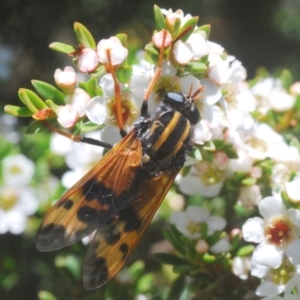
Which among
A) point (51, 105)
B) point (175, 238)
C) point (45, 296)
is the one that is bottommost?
point (45, 296)

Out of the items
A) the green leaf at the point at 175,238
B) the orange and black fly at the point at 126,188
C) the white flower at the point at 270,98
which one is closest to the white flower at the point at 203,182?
the green leaf at the point at 175,238

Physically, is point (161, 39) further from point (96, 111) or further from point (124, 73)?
point (96, 111)

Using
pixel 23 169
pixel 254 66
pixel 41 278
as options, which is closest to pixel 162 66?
pixel 23 169

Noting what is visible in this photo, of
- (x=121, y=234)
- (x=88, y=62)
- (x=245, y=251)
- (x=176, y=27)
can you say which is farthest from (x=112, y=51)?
(x=245, y=251)

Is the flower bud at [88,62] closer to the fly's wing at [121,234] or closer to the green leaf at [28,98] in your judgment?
the green leaf at [28,98]

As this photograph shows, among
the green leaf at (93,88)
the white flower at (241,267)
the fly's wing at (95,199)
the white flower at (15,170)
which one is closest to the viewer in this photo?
the fly's wing at (95,199)

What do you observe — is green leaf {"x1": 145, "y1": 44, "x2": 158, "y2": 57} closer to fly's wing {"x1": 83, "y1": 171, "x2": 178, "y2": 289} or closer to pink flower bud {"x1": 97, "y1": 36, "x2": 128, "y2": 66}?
pink flower bud {"x1": 97, "y1": 36, "x2": 128, "y2": 66}
